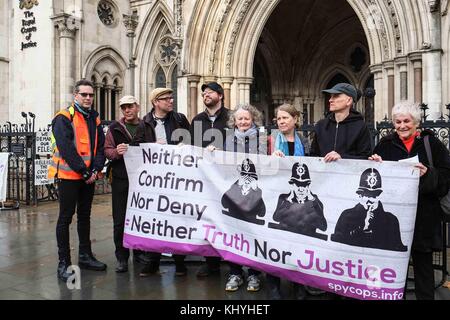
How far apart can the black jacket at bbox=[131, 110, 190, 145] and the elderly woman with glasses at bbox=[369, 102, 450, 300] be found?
239cm

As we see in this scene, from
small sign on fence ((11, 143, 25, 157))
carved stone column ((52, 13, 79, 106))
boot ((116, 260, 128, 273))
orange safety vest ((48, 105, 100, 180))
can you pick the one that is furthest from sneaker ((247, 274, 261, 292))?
carved stone column ((52, 13, 79, 106))

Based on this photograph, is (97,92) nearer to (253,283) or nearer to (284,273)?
(253,283)

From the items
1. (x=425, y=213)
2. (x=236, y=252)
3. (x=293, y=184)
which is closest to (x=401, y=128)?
(x=425, y=213)

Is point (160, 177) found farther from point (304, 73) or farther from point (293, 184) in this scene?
point (304, 73)

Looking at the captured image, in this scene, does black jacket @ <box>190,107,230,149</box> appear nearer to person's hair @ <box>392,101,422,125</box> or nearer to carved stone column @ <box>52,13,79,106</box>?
person's hair @ <box>392,101,422,125</box>

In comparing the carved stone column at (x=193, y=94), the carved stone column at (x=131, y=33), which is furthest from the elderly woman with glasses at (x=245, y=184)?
the carved stone column at (x=131, y=33)

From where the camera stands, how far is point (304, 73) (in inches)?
755

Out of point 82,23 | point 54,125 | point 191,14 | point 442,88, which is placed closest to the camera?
point 54,125

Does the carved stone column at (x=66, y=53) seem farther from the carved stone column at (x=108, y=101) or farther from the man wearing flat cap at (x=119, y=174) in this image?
the man wearing flat cap at (x=119, y=174)

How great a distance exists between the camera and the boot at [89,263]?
457 centimetres

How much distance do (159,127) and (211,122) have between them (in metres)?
0.68

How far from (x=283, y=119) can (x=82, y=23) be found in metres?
14.1

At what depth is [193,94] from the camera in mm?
14039

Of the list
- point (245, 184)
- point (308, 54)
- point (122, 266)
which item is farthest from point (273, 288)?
point (308, 54)
